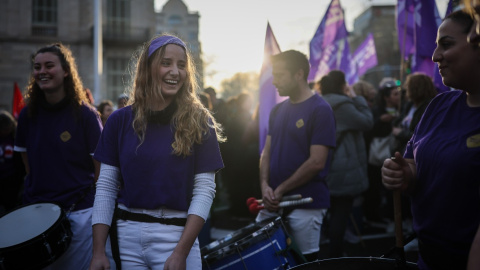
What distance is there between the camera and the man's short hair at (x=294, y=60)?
12.0ft

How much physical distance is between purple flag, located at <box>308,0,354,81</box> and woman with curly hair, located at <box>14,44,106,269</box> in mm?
5438

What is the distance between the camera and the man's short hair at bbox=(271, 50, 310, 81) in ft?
12.0

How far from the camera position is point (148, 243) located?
2.17 metres

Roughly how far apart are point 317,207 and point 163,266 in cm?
163

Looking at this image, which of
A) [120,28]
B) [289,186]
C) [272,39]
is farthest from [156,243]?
[120,28]

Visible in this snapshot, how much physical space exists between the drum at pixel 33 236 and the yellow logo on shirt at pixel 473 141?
2.34 meters

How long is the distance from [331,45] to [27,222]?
6366 mm

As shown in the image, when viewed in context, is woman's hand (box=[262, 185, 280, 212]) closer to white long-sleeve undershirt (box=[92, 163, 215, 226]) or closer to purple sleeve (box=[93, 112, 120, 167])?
white long-sleeve undershirt (box=[92, 163, 215, 226])

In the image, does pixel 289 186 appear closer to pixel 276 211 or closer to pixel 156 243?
pixel 276 211

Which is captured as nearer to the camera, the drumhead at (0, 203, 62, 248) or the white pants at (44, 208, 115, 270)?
the drumhead at (0, 203, 62, 248)

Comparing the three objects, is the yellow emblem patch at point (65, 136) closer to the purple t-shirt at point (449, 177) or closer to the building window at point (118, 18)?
the purple t-shirt at point (449, 177)

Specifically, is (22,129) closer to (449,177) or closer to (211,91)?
(449,177)

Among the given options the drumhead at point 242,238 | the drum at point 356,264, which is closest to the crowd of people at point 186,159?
the drum at point 356,264

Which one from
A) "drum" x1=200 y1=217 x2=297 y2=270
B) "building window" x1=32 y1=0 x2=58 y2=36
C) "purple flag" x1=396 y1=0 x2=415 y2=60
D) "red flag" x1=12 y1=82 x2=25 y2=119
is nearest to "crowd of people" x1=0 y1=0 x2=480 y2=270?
"drum" x1=200 y1=217 x2=297 y2=270
